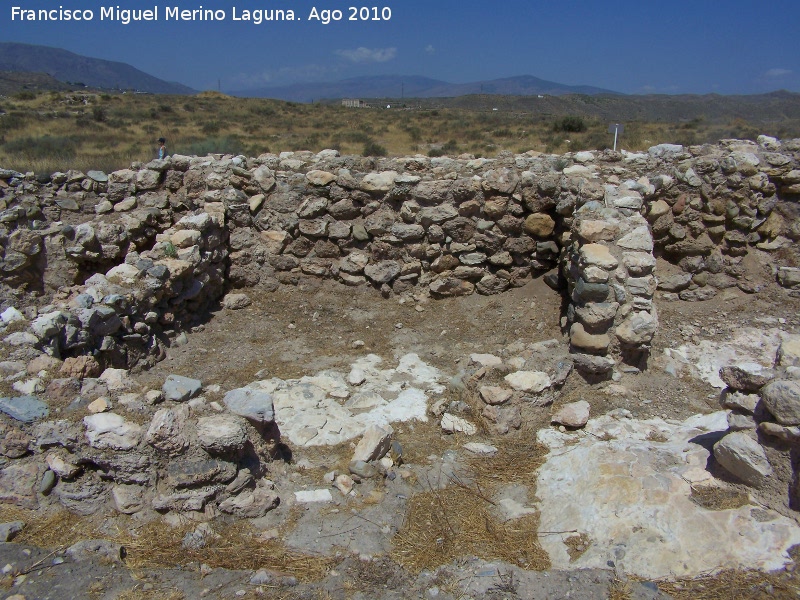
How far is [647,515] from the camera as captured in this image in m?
3.47

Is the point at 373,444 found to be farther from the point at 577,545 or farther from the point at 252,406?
the point at 577,545

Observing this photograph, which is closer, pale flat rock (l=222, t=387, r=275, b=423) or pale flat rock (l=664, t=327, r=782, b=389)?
pale flat rock (l=222, t=387, r=275, b=423)

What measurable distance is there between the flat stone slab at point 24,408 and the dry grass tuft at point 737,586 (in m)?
3.97

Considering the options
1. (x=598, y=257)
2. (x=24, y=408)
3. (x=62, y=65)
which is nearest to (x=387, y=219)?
(x=598, y=257)

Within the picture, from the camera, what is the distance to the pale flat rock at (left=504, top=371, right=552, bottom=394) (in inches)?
189

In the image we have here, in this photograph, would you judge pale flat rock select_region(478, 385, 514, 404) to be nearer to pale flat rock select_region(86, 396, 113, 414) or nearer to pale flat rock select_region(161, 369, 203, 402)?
pale flat rock select_region(161, 369, 203, 402)

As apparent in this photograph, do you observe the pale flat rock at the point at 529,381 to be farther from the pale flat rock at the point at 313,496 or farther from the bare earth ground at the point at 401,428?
the pale flat rock at the point at 313,496

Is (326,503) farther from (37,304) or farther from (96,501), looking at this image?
(37,304)

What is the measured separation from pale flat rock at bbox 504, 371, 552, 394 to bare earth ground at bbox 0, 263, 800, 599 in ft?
0.58

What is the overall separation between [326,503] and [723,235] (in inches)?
228

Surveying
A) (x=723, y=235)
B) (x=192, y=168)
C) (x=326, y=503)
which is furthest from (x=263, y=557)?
(x=723, y=235)

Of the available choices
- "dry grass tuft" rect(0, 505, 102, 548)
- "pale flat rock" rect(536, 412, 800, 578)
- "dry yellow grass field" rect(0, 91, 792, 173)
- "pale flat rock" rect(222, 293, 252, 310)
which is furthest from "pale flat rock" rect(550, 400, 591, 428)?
"dry yellow grass field" rect(0, 91, 792, 173)

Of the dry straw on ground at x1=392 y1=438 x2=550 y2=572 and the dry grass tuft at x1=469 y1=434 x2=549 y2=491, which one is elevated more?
the dry grass tuft at x1=469 y1=434 x2=549 y2=491

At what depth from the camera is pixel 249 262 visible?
7398mm
